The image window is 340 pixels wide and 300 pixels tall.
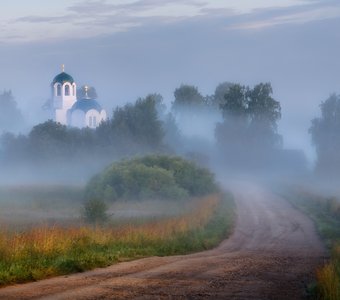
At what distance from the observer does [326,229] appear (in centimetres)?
3953

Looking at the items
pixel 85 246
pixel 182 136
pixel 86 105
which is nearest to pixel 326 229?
pixel 85 246

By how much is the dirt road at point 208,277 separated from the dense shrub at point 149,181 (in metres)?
29.0

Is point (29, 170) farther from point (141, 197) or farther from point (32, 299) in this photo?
point (32, 299)

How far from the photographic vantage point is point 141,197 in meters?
62.7

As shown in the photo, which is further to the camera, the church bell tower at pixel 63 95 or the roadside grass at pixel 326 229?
the church bell tower at pixel 63 95

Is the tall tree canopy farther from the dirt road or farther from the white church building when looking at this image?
the dirt road

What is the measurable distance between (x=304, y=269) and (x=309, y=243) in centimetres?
1019

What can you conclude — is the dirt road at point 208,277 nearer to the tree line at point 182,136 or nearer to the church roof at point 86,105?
the tree line at point 182,136

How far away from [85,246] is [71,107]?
10756 centimetres

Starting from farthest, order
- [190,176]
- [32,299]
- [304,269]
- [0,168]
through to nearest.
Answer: [0,168]
[190,176]
[304,269]
[32,299]

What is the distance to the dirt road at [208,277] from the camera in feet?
57.6

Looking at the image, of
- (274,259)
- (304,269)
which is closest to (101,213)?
(274,259)

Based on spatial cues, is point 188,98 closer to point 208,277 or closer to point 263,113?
point 263,113

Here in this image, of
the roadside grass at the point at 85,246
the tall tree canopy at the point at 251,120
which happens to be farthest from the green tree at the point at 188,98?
the roadside grass at the point at 85,246
